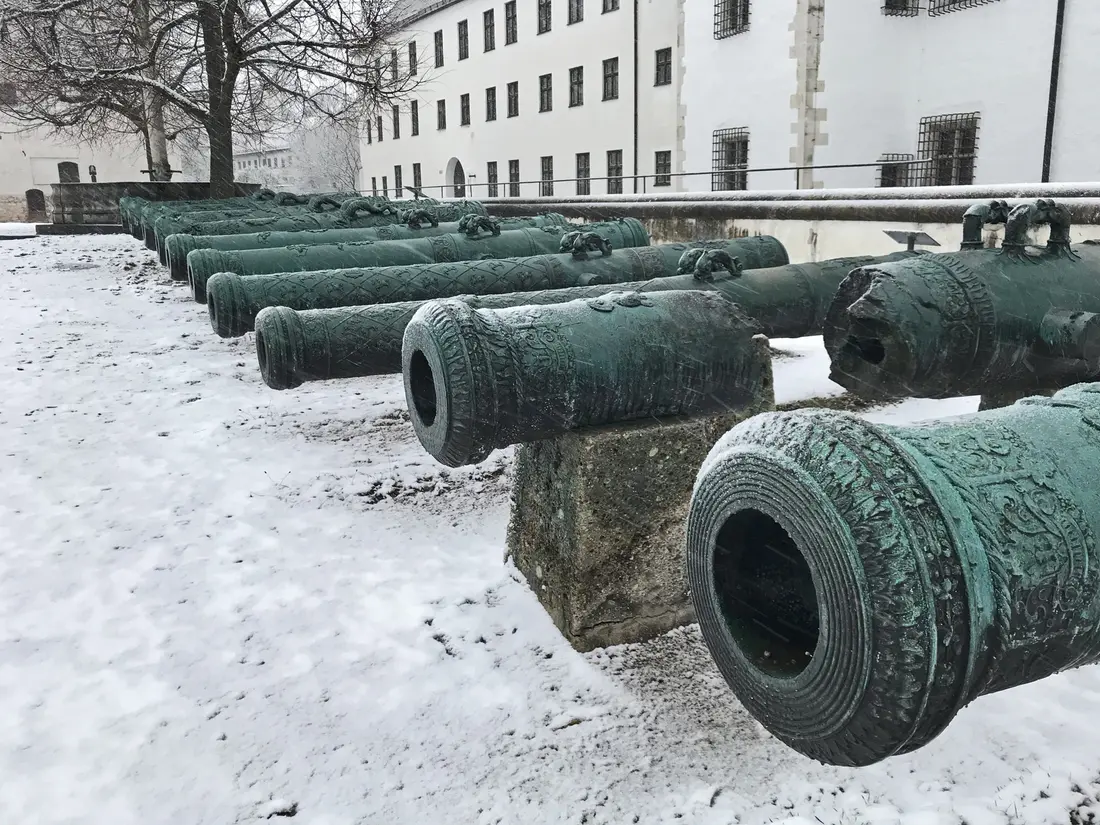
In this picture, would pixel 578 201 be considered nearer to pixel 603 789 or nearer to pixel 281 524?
pixel 281 524

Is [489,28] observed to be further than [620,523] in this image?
Yes

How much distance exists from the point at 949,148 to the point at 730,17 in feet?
16.0

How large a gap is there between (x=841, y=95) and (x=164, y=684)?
1522 cm

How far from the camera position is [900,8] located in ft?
49.8

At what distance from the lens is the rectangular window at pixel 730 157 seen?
1702 centimetres

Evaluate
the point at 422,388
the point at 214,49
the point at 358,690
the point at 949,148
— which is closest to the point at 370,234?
the point at 422,388

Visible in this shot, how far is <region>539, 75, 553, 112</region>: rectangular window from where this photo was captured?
2758 centimetres

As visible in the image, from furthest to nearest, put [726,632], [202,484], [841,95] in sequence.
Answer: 1. [841,95]
2. [202,484]
3. [726,632]

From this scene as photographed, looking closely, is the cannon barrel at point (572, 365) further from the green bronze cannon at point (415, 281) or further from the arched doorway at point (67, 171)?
the arched doorway at point (67, 171)

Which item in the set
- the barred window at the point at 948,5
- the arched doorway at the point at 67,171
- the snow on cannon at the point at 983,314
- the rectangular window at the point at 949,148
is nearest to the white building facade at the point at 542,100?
the rectangular window at the point at 949,148

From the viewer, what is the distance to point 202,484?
182 inches

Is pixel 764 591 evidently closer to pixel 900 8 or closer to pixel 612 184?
pixel 900 8

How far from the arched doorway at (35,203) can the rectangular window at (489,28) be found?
67.2 feet

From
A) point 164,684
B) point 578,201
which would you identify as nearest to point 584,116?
point 578,201
